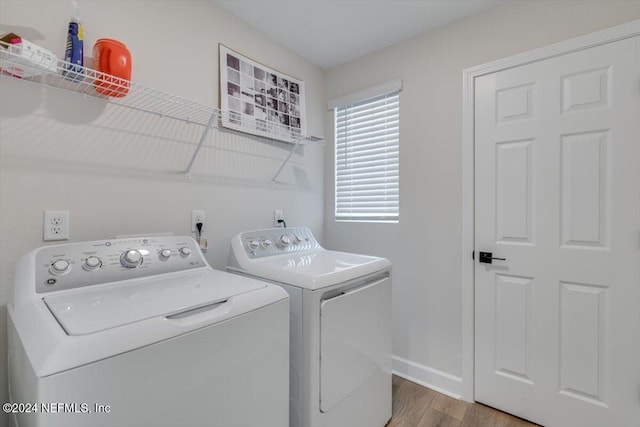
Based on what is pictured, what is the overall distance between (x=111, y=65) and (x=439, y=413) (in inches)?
99.2

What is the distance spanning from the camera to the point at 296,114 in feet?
7.52

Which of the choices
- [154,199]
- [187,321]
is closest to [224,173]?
[154,199]

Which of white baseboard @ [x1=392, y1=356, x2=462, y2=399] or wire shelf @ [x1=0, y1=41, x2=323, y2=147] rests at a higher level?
wire shelf @ [x1=0, y1=41, x2=323, y2=147]

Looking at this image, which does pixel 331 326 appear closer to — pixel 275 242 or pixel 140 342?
pixel 275 242

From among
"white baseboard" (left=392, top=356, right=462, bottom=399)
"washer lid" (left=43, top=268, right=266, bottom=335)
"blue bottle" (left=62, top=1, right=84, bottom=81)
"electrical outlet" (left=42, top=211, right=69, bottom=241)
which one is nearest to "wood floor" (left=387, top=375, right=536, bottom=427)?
"white baseboard" (left=392, top=356, right=462, bottom=399)

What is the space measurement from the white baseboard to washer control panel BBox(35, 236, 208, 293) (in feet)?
5.55

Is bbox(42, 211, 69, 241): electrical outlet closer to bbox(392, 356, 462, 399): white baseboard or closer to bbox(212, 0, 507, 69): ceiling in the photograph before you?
bbox(212, 0, 507, 69): ceiling

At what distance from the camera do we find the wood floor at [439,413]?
1699mm

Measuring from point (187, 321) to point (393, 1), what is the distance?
2044 mm

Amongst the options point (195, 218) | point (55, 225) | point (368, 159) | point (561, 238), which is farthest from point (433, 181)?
point (55, 225)

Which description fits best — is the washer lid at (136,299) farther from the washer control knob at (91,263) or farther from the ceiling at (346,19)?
the ceiling at (346,19)

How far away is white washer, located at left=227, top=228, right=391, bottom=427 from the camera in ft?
4.00

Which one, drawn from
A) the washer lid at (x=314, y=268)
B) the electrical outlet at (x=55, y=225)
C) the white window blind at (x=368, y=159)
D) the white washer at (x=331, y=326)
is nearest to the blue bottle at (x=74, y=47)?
the electrical outlet at (x=55, y=225)

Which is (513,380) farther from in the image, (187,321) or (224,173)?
(224,173)
